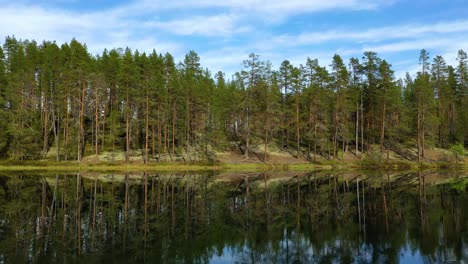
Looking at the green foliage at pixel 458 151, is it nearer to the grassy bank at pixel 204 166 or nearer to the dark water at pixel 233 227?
the grassy bank at pixel 204 166

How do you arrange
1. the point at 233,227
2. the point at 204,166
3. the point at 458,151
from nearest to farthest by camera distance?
the point at 233,227, the point at 204,166, the point at 458,151

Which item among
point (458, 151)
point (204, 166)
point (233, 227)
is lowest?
point (204, 166)

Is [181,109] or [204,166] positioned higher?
[181,109]

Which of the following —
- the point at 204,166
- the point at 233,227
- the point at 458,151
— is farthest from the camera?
the point at 458,151

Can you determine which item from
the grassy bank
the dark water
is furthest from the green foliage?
the dark water

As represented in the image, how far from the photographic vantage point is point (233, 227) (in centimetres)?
1881

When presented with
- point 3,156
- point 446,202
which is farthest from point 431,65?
point 3,156

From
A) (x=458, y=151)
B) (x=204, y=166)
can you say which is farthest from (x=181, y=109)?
(x=458, y=151)

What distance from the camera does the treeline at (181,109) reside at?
63.7 m

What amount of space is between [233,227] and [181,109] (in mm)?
52394

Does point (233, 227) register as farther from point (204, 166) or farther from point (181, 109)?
point (181, 109)

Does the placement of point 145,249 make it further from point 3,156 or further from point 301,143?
point 301,143

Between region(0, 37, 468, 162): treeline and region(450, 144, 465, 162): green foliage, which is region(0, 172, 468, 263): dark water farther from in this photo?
region(450, 144, 465, 162): green foliage

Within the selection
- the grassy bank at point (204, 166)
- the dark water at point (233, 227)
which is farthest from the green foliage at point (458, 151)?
the dark water at point (233, 227)
